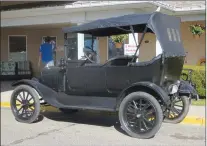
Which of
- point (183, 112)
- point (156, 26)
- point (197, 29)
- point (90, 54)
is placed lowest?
point (183, 112)

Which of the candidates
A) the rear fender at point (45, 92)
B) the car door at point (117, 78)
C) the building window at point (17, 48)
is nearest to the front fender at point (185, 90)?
the car door at point (117, 78)

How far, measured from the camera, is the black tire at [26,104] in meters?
7.62

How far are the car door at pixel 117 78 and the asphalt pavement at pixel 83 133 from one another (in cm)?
86

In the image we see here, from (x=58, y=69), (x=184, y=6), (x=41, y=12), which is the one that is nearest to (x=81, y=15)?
(x=41, y=12)

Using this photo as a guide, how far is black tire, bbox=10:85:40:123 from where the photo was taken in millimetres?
7622

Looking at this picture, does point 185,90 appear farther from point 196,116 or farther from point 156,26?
point 156,26

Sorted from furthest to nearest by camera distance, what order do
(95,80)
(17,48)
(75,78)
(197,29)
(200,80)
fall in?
(17,48) → (197,29) → (200,80) → (75,78) → (95,80)

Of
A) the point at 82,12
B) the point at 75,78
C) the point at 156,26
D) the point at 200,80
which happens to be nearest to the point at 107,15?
the point at 82,12

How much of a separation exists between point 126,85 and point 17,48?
14.6m

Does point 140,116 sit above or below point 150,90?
below

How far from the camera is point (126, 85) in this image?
6.88m

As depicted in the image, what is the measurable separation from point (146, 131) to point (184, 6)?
8045 millimetres

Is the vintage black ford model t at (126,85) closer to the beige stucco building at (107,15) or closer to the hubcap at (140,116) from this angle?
the hubcap at (140,116)

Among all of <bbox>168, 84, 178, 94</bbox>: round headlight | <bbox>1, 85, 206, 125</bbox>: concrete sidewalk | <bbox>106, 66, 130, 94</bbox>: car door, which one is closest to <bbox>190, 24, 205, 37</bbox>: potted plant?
<bbox>1, 85, 206, 125</bbox>: concrete sidewalk
